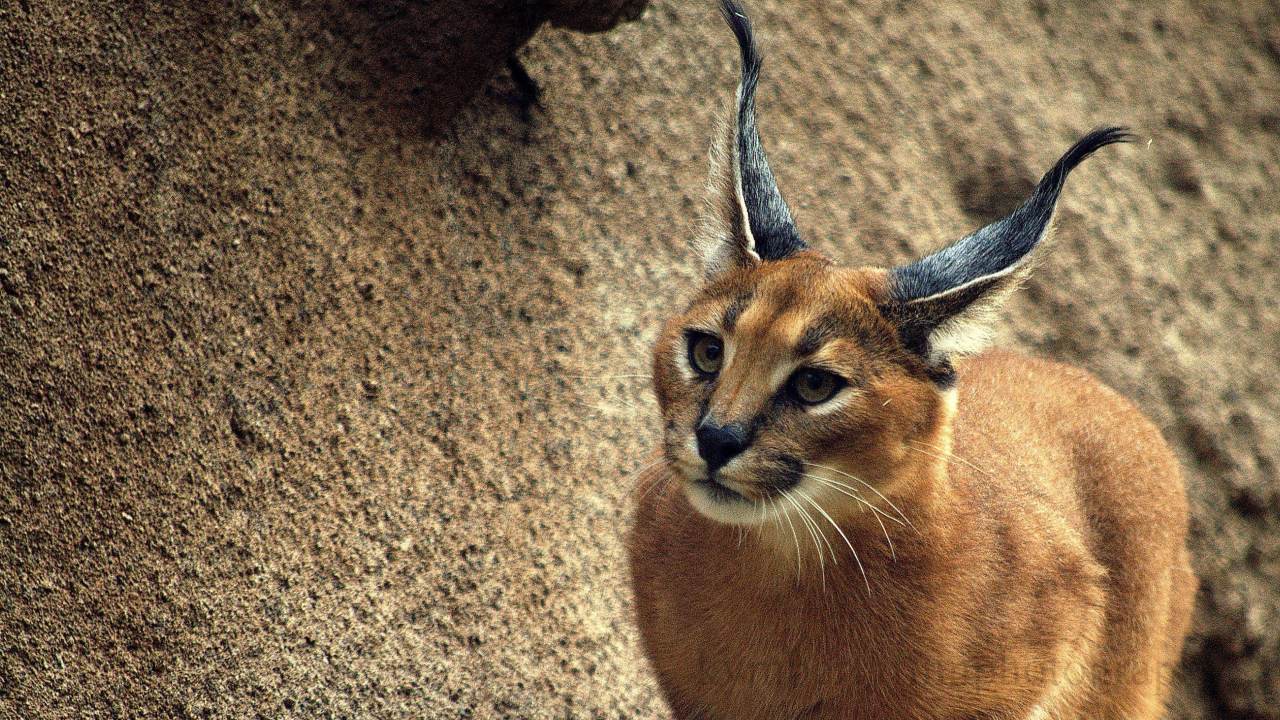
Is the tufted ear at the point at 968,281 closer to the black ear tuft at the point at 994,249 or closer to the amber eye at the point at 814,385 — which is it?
the black ear tuft at the point at 994,249

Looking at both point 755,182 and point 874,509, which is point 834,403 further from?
point 755,182

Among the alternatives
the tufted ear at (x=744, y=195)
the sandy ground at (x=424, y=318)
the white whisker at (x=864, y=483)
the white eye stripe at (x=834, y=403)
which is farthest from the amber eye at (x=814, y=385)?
the sandy ground at (x=424, y=318)

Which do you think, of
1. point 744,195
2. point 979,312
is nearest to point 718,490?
point 979,312

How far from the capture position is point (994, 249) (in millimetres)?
3350

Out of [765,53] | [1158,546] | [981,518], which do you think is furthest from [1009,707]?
[765,53]

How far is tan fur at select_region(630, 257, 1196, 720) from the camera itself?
129 inches

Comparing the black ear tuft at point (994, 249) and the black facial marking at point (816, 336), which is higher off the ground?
the black ear tuft at point (994, 249)

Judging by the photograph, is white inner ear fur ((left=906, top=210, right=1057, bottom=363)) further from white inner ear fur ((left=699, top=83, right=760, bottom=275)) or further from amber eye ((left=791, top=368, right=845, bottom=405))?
white inner ear fur ((left=699, top=83, right=760, bottom=275))

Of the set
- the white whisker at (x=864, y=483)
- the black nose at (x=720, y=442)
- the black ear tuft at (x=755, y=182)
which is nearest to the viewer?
the black nose at (x=720, y=442)

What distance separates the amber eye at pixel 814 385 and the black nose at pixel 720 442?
0.79ft

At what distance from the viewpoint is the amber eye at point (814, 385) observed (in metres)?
3.27

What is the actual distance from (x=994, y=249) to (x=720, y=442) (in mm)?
1012

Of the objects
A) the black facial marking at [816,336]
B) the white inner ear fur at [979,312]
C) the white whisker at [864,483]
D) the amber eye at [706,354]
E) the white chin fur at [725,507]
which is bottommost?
the white chin fur at [725,507]

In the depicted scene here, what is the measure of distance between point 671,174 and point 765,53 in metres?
1.16
